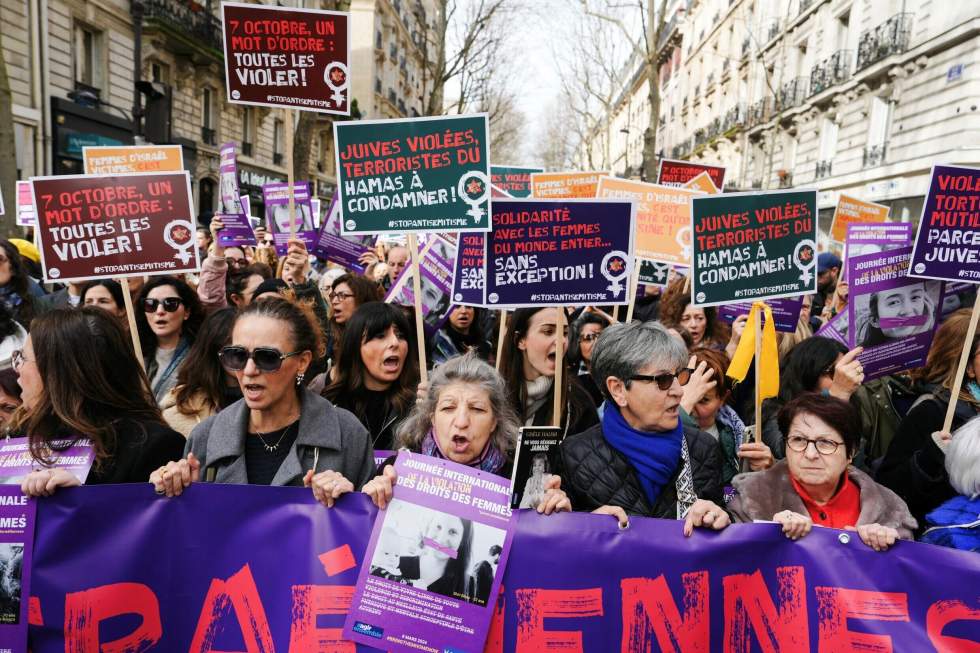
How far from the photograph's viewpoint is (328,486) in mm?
2371

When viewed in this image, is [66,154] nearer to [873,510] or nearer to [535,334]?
[535,334]

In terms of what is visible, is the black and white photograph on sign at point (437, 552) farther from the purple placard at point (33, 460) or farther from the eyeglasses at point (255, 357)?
the purple placard at point (33, 460)

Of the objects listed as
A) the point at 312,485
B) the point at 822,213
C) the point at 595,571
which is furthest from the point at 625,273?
the point at 822,213

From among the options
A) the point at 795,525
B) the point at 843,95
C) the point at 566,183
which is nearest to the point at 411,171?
the point at 795,525

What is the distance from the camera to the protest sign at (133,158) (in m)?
6.32

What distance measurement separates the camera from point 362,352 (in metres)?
3.89

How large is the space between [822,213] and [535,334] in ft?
89.2

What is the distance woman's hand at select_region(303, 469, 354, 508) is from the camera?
2.38 metres

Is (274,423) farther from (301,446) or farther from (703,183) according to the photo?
(703,183)

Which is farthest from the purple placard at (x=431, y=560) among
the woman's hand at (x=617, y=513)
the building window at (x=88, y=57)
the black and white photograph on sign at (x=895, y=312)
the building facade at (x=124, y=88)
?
the building window at (x=88, y=57)

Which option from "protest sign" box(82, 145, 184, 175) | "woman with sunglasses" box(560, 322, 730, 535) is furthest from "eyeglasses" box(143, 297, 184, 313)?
"woman with sunglasses" box(560, 322, 730, 535)

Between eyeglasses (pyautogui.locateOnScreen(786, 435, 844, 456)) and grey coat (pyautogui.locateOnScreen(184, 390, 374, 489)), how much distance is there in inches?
63.1

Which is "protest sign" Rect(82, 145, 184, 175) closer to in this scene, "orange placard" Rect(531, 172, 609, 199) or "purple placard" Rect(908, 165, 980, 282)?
"orange placard" Rect(531, 172, 609, 199)

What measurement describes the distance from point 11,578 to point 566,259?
8.72 ft
